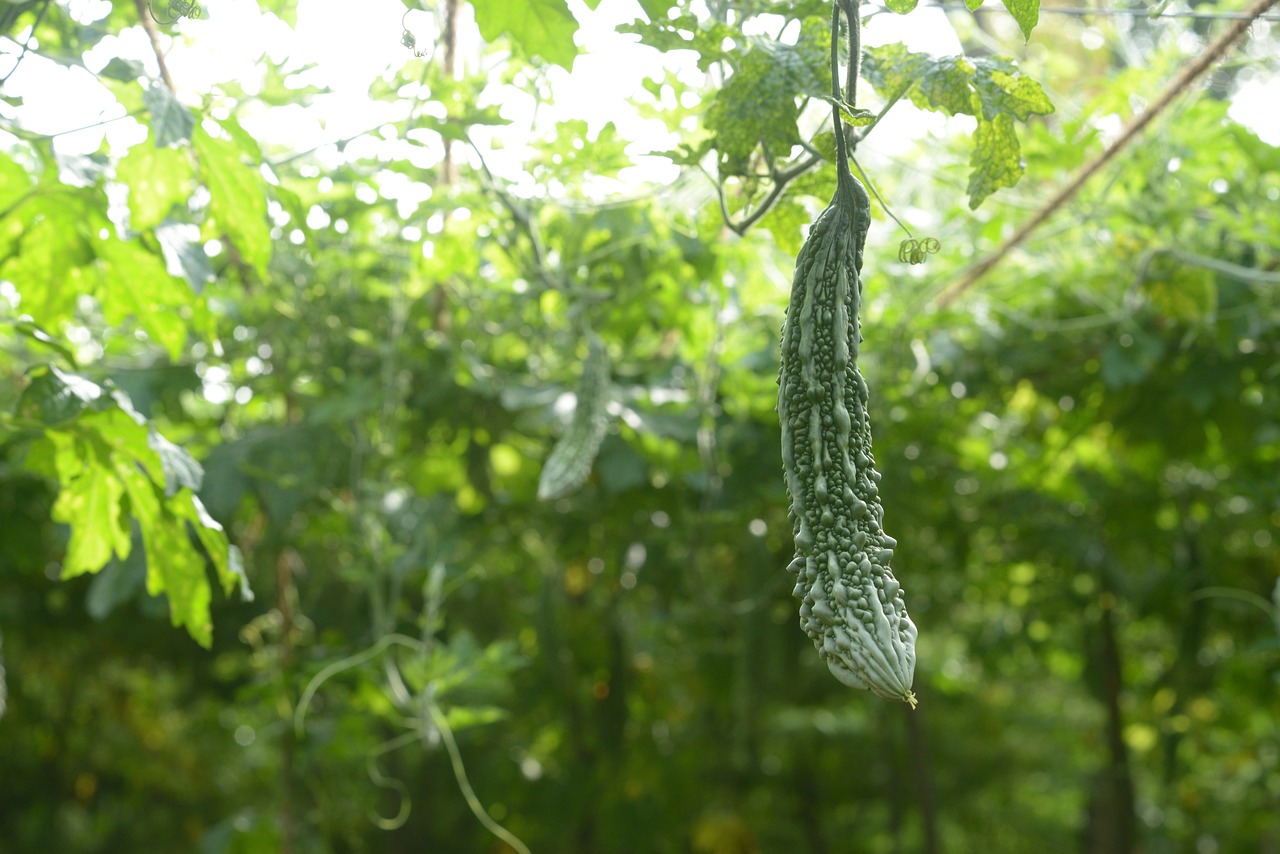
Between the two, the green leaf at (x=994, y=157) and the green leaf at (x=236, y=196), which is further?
the green leaf at (x=236, y=196)

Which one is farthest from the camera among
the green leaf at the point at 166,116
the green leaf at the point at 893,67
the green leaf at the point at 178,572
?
the green leaf at the point at 178,572

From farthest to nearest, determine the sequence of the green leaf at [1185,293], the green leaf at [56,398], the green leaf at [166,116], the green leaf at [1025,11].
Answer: the green leaf at [1185,293] < the green leaf at [56,398] < the green leaf at [166,116] < the green leaf at [1025,11]

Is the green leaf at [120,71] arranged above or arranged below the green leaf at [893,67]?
below

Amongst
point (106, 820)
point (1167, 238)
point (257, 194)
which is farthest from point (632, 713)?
point (106, 820)

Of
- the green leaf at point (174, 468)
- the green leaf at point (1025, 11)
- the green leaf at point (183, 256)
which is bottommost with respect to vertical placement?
the green leaf at point (174, 468)

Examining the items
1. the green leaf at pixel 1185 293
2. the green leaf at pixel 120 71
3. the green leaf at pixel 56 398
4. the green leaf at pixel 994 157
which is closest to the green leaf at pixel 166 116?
the green leaf at pixel 120 71

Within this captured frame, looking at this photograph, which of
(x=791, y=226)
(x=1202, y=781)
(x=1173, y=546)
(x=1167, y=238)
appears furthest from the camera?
(x=1202, y=781)

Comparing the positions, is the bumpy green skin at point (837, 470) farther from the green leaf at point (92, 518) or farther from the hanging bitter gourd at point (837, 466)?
the green leaf at point (92, 518)

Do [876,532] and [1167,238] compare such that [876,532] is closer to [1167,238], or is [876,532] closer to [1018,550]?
[1167,238]

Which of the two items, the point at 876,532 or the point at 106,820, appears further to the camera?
the point at 106,820
